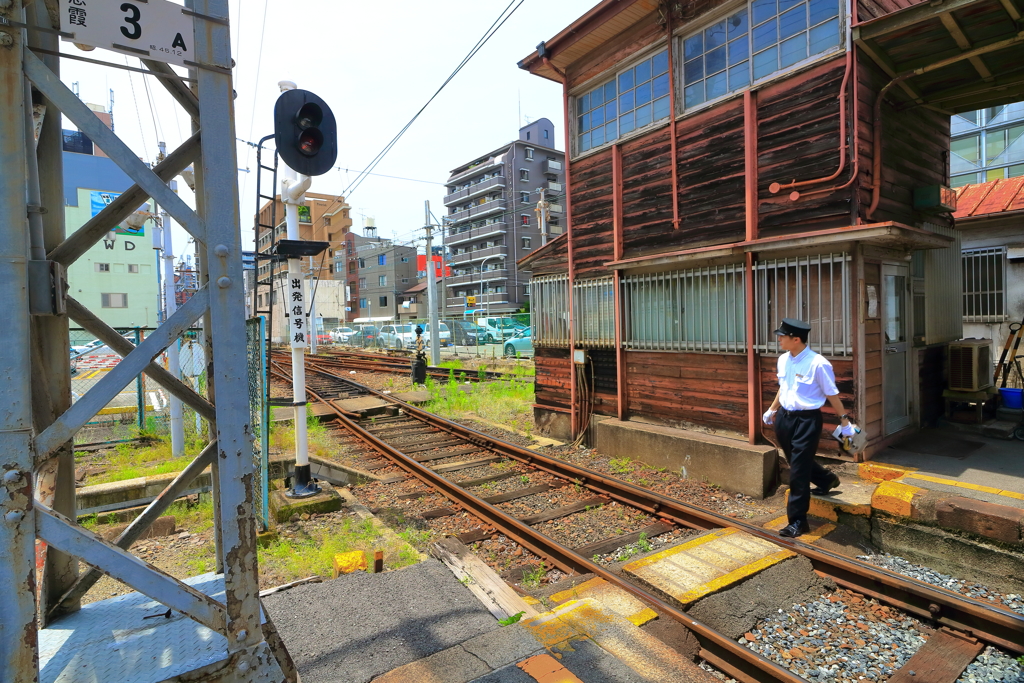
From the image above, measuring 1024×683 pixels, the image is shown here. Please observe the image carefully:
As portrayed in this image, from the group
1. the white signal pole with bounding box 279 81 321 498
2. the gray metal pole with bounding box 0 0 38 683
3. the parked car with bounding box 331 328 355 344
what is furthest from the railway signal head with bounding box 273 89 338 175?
the parked car with bounding box 331 328 355 344

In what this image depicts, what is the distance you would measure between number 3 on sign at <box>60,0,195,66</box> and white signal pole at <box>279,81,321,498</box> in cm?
360

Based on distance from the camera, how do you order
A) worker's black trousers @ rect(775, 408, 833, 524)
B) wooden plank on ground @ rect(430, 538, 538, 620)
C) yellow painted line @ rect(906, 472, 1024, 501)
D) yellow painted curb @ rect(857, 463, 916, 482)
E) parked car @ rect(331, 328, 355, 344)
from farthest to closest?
parked car @ rect(331, 328, 355, 344) → yellow painted curb @ rect(857, 463, 916, 482) → worker's black trousers @ rect(775, 408, 833, 524) → yellow painted line @ rect(906, 472, 1024, 501) → wooden plank on ground @ rect(430, 538, 538, 620)

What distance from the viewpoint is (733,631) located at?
3518 millimetres

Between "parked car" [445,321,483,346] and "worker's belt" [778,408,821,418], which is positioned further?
"parked car" [445,321,483,346]

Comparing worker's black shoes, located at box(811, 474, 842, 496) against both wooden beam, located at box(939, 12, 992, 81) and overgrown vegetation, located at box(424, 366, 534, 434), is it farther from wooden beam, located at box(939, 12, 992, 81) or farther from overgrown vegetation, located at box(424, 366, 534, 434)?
overgrown vegetation, located at box(424, 366, 534, 434)

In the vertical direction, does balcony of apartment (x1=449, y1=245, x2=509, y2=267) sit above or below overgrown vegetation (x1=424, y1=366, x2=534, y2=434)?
above

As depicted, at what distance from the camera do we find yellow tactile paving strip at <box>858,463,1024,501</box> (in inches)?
190

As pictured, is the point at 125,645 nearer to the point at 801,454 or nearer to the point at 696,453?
the point at 801,454

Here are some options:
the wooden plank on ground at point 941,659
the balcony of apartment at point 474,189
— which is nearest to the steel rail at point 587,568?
the wooden plank on ground at point 941,659

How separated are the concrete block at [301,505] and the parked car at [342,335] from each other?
34132 millimetres

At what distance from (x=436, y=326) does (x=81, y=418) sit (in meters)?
20.5

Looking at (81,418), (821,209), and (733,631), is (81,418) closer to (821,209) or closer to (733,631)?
(733,631)

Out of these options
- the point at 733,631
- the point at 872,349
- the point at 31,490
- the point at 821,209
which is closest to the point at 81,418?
the point at 31,490

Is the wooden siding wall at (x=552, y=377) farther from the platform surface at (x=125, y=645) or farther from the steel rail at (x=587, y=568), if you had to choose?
the platform surface at (x=125, y=645)
